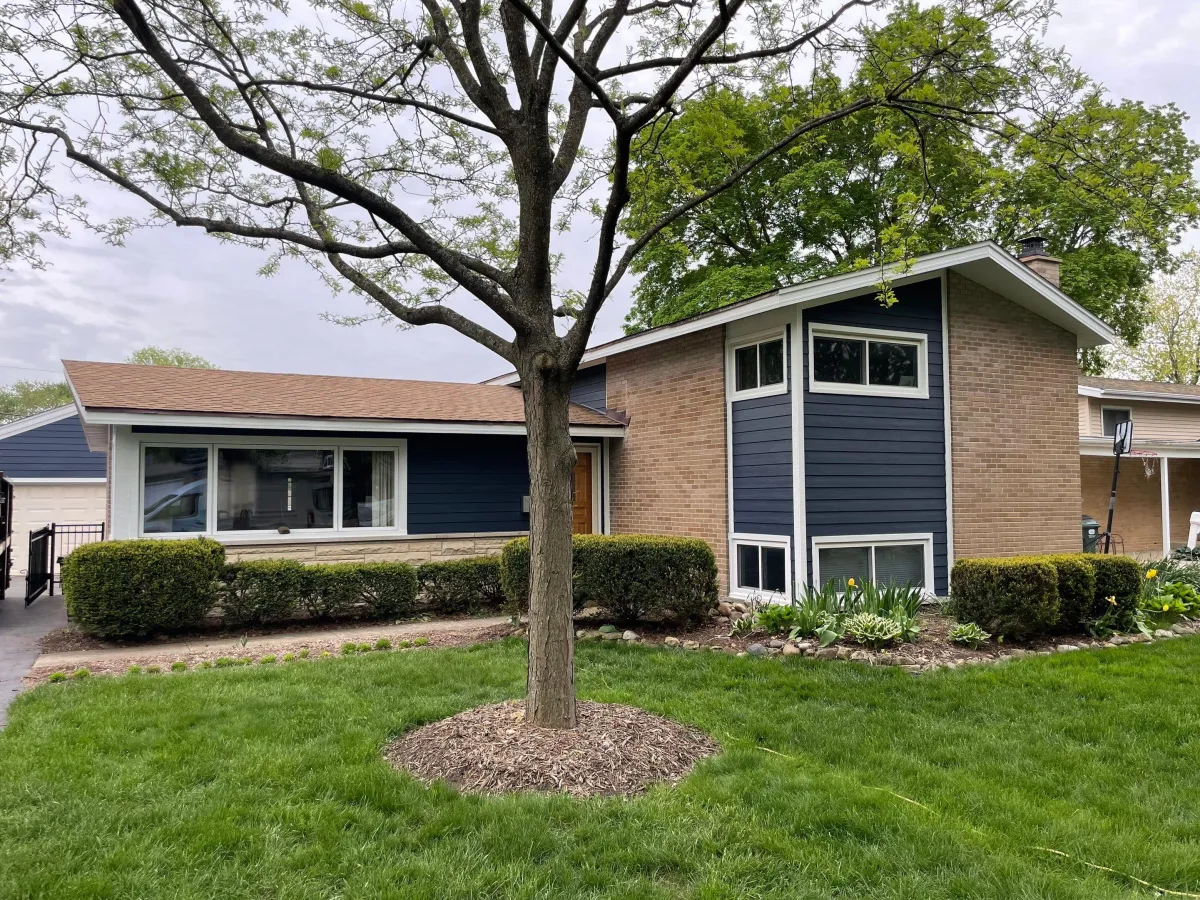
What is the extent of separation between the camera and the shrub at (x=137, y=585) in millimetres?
8156

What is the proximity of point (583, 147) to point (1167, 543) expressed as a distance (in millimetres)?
16592

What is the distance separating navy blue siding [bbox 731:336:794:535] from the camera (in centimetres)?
929

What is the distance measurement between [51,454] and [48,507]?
3.92 feet

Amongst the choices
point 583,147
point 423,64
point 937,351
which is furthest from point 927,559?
point 423,64

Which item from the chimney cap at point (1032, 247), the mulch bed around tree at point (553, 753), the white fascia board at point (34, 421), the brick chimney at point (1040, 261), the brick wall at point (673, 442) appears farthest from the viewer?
the white fascia board at point (34, 421)

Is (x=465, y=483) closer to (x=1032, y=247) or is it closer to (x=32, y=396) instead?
(x=1032, y=247)

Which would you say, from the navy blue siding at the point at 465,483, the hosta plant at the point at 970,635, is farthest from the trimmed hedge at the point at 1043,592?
the navy blue siding at the point at 465,483

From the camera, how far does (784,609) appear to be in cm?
785

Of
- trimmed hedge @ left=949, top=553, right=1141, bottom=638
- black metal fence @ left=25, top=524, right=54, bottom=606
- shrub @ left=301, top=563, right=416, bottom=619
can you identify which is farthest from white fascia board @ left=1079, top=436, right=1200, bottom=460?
black metal fence @ left=25, top=524, right=54, bottom=606

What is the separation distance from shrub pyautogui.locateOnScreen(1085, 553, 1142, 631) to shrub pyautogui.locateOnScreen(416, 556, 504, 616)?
7.06 meters

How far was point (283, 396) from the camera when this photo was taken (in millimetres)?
11195

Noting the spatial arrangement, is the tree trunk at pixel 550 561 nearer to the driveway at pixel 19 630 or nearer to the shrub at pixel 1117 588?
the driveway at pixel 19 630

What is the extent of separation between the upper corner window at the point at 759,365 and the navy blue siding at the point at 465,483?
12.5 ft

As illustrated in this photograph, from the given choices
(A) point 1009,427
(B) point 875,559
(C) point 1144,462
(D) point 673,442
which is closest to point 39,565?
(D) point 673,442
